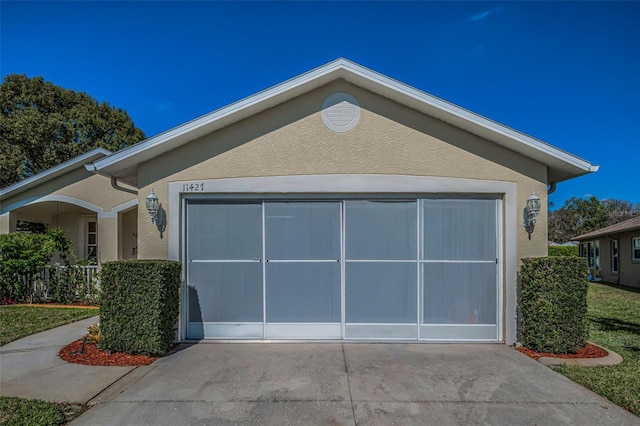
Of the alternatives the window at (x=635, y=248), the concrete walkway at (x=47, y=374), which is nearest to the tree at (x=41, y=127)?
the concrete walkway at (x=47, y=374)

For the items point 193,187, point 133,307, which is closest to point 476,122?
point 193,187

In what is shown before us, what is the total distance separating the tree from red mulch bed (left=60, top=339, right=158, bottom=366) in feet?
62.1

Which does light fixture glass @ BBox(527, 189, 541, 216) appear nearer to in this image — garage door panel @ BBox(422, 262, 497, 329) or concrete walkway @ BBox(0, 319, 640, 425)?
garage door panel @ BBox(422, 262, 497, 329)

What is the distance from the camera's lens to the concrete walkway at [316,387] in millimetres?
3646

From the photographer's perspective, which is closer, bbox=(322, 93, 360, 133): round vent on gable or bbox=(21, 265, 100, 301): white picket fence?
bbox=(322, 93, 360, 133): round vent on gable

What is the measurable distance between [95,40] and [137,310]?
8193 millimetres

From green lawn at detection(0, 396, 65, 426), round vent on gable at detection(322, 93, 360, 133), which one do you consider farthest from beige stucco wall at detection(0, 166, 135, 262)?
round vent on gable at detection(322, 93, 360, 133)

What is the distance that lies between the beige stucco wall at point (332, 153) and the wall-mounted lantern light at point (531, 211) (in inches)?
5.9

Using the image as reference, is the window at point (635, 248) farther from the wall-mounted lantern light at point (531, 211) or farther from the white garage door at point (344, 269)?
the white garage door at point (344, 269)

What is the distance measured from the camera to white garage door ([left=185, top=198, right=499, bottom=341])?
20.3 ft

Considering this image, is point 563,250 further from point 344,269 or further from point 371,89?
point 371,89

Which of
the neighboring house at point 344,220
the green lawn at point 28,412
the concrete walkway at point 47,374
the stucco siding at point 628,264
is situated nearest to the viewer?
the green lawn at point 28,412

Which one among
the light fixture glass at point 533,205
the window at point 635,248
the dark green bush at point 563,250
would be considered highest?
the light fixture glass at point 533,205

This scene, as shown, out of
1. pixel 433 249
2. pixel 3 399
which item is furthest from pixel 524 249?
pixel 3 399
